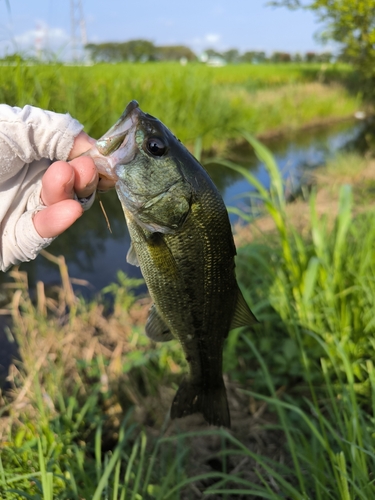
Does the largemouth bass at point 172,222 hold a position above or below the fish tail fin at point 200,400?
above

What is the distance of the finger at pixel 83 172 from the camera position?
50.4 inches

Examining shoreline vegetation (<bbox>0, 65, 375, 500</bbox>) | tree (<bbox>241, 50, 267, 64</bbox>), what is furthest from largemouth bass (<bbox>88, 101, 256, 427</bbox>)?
tree (<bbox>241, 50, 267, 64</bbox>)

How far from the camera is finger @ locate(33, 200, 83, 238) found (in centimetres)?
125

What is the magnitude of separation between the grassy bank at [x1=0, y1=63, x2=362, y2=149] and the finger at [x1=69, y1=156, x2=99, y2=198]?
136 cm

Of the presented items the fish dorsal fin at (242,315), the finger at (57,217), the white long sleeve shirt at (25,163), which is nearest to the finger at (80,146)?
the white long sleeve shirt at (25,163)

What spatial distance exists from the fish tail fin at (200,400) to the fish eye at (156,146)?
37.3 inches

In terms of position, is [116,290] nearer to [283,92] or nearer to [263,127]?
[263,127]

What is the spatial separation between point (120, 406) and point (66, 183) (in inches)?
78.0

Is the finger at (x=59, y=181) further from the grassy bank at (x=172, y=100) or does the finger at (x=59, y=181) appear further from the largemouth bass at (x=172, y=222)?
the grassy bank at (x=172, y=100)

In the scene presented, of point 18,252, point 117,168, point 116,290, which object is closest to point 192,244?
point 117,168

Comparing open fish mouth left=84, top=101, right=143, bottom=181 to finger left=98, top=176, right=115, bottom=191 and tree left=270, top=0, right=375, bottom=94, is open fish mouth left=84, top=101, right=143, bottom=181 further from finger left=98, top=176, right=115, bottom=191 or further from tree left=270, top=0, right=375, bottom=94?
tree left=270, top=0, right=375, bottom=94

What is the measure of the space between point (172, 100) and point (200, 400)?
6588 mm

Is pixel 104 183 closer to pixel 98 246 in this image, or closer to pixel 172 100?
pixel 98 246

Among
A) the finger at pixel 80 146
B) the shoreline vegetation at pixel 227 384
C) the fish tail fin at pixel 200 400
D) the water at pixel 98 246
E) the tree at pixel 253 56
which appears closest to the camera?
the finger at pixel 80 146
